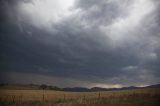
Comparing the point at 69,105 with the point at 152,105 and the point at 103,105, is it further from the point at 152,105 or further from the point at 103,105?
the point at 152,105

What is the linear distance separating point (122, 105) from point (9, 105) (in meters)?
16.4

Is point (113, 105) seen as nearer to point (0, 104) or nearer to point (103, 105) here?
point (103, 105)

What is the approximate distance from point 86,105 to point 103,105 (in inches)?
92.1

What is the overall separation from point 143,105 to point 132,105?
1.43 meters

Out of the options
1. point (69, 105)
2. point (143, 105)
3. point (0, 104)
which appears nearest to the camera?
point (143, 105)

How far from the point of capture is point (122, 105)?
2750cm

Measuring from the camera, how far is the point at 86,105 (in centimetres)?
2769

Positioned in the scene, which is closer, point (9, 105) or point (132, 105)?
point (132, 105)

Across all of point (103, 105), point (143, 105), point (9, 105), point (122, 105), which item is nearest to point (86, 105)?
point (103, 105)

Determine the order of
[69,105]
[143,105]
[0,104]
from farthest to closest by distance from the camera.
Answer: [0,104] → [69,105] → [143,105]

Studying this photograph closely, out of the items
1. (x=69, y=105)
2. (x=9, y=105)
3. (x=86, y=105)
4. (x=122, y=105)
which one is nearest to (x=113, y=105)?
(x=122, y=105)

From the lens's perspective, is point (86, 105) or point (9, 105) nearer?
point (86, 105)

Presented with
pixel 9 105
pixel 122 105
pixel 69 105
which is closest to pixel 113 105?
pixel 122 105

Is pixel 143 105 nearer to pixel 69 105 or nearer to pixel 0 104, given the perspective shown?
pixel 69 105
